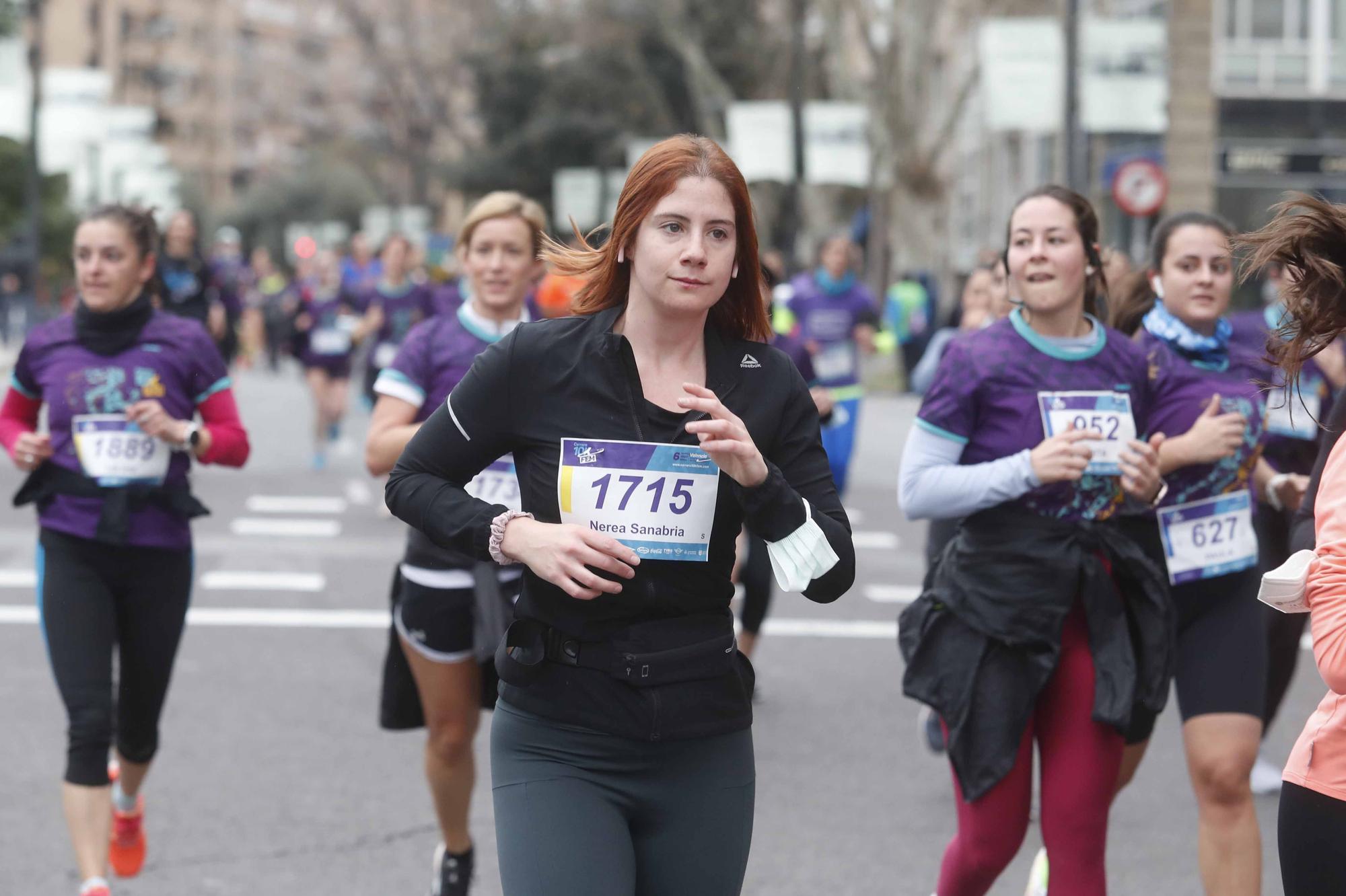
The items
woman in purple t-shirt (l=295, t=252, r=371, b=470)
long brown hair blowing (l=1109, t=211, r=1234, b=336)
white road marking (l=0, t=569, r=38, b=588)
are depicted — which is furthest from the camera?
woman in purple t-shirt (l=295, t=252, r=371, b=470)

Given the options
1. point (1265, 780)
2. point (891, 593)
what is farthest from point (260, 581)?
point (1265, 780)

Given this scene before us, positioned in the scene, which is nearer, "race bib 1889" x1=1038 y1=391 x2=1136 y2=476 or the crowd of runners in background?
the crowd of runners in background

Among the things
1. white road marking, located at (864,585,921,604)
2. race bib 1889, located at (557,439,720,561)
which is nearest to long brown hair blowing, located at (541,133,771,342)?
race bib 1889, located at (557,439,720,561)

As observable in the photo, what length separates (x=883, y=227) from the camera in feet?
124

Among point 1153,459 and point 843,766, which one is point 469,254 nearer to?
point 1153,459

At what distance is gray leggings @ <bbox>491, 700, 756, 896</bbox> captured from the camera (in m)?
3.28

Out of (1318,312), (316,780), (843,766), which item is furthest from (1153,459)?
(316,780)

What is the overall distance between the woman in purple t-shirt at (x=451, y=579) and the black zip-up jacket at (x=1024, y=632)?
1.16 metres

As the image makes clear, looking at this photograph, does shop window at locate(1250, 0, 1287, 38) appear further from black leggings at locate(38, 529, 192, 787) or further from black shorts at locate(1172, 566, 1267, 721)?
black leggings at locate(38, 529, 192, 787)

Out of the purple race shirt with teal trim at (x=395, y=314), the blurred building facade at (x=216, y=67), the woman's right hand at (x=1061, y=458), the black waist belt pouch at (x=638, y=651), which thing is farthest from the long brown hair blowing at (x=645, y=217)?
the blurred building facade at (x=216, y=67)

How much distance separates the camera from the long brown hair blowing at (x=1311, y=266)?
10.1ft

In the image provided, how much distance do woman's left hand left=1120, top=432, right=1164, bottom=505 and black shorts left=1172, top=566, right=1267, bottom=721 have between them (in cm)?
64

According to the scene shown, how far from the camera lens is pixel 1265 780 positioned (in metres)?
6.95

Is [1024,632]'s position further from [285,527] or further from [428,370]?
[285,527]
